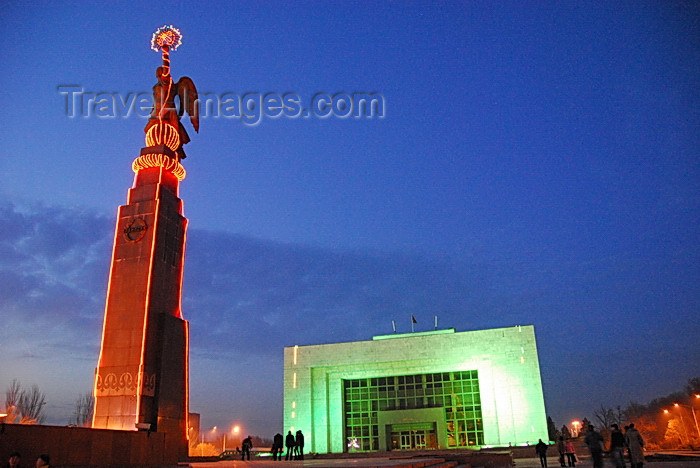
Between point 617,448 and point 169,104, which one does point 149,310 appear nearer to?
point 169,104

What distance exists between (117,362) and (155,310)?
9.83 ft

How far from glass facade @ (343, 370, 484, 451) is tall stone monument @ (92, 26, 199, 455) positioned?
82.8ft

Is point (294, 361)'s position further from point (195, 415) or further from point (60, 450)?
point (195, 415)

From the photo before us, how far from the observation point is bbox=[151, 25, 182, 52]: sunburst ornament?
33.2 m

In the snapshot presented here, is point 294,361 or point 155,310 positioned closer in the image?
point 155,310

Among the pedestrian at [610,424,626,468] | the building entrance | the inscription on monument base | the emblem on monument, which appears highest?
the emblem on monument

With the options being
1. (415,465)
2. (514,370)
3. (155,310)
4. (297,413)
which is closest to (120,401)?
(155,310)

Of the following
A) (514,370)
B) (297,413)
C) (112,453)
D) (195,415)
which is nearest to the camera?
(112,453)

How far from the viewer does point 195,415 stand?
8981 centimetres

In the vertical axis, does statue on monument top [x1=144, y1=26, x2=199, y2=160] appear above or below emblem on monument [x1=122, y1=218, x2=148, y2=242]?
above

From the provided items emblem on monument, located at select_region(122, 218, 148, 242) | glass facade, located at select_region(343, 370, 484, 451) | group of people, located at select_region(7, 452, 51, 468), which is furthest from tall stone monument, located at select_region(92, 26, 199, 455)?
glass facade, located at select_region(343, 370, 484, 451)

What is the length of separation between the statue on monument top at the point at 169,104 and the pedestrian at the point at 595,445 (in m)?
26.8

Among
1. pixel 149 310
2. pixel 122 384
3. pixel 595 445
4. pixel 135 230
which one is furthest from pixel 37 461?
pixel 135 230

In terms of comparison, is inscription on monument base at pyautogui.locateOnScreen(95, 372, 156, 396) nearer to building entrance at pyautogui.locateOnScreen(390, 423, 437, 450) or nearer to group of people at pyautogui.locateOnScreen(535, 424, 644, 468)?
group of people at pyautogui.locateOnScreen(535, 424, 644, 468)
